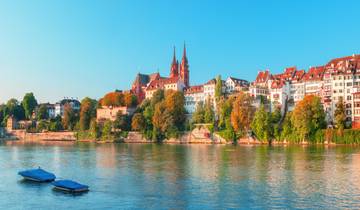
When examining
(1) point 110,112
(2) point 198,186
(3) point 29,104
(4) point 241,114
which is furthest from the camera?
(3) point 29,104

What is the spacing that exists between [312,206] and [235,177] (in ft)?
38.5

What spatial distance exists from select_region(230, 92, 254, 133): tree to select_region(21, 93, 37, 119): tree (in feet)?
308

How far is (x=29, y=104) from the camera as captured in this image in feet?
531

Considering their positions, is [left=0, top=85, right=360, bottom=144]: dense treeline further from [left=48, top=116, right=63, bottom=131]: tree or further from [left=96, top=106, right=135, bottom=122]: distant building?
[left=96, top=106, right=135, bottom=122]: distant building

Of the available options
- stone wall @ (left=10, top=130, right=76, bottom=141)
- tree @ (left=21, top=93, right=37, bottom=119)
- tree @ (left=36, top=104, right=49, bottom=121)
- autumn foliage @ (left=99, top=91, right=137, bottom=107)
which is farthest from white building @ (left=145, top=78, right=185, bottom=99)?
tree @ (left=21, top=93, right=37, bottom=119)

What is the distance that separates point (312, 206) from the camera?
83.9ft

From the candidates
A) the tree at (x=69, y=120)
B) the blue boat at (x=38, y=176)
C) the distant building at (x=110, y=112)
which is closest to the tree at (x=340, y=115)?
the blue boat at (x=38, y=176)

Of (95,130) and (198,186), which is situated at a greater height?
(95,130)

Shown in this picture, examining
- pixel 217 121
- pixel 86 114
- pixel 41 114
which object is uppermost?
pixel 41 114

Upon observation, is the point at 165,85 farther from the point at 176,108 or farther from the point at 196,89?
the point at 176,108

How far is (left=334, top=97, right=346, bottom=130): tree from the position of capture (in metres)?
81.1

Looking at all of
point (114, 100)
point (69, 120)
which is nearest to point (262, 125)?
point (114, 100)

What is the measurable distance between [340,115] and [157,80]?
249ft

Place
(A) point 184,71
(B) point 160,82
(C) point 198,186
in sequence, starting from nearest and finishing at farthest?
(C) point 198,186 < (B) point 160,82 < (A) point 184,71
